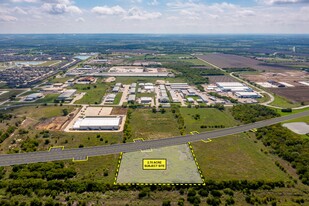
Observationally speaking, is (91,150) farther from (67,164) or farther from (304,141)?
(304,141)

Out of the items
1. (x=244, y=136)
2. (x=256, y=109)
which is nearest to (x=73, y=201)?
(x=244, y=136)

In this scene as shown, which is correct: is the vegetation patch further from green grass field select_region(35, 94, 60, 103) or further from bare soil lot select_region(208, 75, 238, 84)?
green grass field select_region(35, 94, 60, 103)

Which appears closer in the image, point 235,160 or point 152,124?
point 235,160

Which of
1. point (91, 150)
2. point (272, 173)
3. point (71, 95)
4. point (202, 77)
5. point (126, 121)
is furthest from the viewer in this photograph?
point (202, 77)

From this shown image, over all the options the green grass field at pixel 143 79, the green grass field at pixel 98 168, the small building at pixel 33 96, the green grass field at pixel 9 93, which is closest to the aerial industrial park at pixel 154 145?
the green grass field at pixel 98 168

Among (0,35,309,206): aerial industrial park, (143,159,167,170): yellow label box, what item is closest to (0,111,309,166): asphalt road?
(0,35,309,206): aerial industrial park

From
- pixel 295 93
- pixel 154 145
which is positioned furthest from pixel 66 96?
pixel 295 93

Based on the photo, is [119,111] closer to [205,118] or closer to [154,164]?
[205,118]
